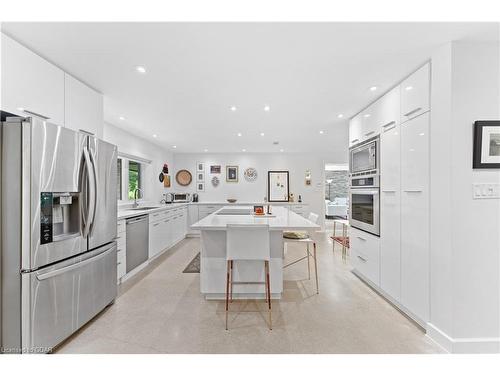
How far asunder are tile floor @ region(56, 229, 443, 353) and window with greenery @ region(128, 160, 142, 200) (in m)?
2.21

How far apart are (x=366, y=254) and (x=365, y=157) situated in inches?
48.6

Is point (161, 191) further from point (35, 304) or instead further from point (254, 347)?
point (254, 347)

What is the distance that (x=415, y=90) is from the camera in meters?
1.99

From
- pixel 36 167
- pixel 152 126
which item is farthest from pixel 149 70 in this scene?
pixel 152 126

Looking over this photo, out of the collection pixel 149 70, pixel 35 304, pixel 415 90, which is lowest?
pixel 35 304

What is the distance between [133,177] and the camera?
469 centimetres

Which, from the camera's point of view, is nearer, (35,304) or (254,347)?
(35,304)

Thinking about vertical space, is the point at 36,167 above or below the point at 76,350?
above

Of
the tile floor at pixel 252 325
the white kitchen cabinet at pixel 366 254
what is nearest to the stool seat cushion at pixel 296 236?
the tile floor at pixel 252 325

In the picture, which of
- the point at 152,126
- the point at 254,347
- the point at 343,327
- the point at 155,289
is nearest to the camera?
the point at 254,347

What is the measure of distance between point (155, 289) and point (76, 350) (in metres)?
1.09

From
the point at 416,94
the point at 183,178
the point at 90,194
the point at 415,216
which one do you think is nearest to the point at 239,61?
the point at 416,94

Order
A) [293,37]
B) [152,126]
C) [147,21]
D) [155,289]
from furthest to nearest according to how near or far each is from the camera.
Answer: [152,126] < [155,289] < [293,37] < [147,21]

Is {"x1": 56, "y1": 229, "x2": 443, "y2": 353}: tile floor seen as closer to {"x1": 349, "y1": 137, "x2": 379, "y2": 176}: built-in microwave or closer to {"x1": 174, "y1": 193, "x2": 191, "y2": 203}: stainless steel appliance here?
{"x1": 349, "y1": 137, "x2": 379, "y2": 176}: built-in microwave
